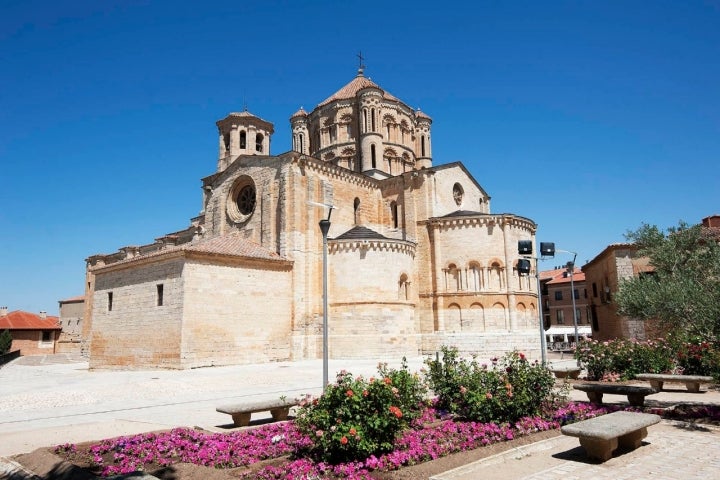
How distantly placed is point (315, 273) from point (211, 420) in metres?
17.1

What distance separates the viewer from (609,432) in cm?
574

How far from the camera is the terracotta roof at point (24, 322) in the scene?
Answer: 48.0 meters

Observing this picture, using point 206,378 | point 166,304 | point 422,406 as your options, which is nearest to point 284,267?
point 166,304

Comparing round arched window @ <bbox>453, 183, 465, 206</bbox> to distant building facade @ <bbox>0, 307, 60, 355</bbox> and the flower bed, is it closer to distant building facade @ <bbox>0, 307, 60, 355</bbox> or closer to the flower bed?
the flower bed

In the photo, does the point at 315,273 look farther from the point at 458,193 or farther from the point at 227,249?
the point at 458,193

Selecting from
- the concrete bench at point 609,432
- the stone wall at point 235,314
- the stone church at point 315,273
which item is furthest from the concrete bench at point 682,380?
the stone wall at point 235,314

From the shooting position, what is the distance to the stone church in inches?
862

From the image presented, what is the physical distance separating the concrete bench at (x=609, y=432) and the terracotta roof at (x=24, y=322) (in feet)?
181

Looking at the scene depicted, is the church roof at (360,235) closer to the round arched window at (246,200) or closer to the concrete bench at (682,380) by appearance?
the round arched window at (246,200)

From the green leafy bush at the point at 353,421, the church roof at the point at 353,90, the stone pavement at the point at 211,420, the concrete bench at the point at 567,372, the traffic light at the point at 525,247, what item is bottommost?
the stone pavement at the point at 211,420

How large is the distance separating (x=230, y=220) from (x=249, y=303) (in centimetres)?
830

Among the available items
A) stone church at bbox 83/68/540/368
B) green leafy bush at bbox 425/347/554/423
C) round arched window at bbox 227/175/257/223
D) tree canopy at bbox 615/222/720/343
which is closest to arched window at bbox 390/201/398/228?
stone church at bbox 83/68/540/368

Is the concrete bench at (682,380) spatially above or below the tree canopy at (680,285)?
below

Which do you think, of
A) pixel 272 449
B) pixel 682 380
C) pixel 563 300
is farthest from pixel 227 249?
Result: pixel 563 300
